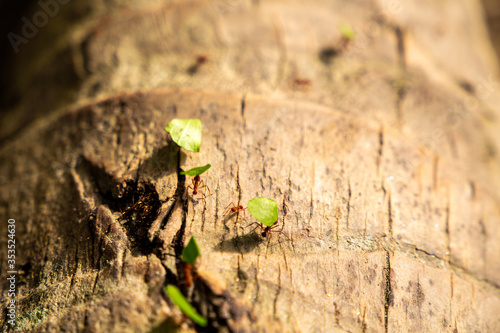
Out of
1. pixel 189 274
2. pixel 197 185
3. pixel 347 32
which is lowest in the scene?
pixel 189 274

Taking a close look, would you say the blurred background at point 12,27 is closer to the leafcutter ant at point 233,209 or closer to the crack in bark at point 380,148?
the leafcutter ant at point 233,209

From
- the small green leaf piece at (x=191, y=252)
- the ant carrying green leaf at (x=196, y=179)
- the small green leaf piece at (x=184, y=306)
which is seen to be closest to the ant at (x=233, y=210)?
the ant carrying green leaf at (x=196, y=179)

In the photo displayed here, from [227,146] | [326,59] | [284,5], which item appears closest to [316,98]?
[326,59]

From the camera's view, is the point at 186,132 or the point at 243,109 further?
the point at 243,109

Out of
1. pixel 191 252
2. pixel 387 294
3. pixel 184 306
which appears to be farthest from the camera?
pixel 387 294

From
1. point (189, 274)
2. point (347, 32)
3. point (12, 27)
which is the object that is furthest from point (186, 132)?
point (12, 27)

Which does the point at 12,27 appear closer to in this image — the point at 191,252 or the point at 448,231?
the point at 191,252

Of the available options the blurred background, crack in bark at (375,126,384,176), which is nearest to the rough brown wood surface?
crack in bark at (375,126,384,176)
